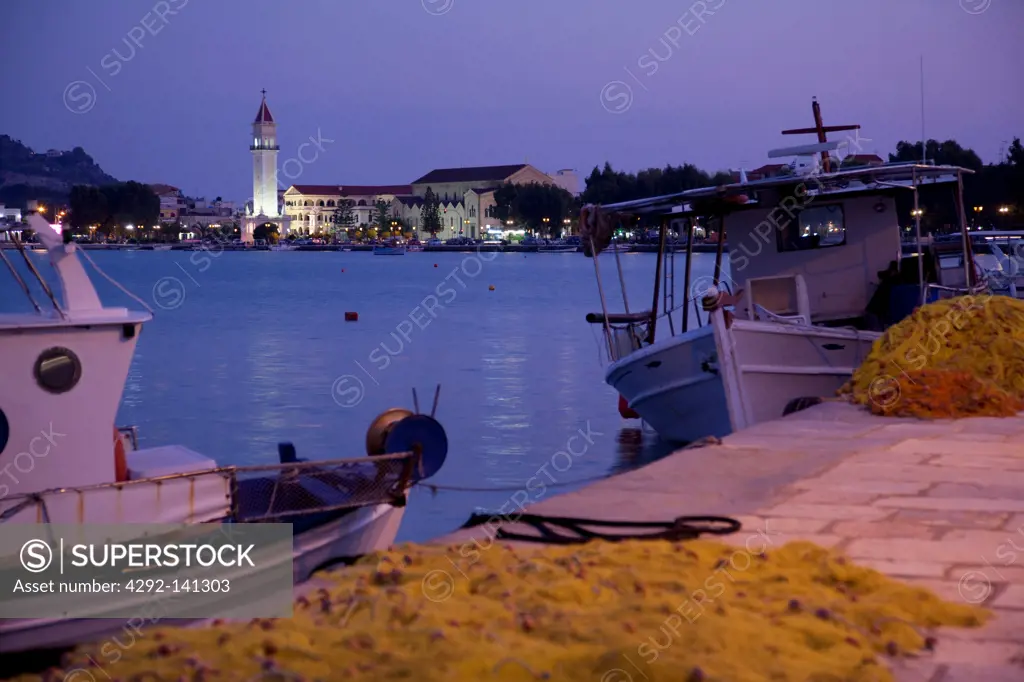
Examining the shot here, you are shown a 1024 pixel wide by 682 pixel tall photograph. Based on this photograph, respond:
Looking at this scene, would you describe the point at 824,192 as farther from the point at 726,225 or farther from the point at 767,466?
the point at 767,466

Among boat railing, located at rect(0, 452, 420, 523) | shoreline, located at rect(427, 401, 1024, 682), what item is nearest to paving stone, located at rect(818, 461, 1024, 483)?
shoreline, located at rect(427, 401, 1024, 682)

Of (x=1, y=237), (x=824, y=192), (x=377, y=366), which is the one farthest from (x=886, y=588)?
(x=377, y=366)

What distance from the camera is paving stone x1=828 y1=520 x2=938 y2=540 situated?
6715 mm

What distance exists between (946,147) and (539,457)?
183 ft

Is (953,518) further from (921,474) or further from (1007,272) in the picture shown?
(1007,272)

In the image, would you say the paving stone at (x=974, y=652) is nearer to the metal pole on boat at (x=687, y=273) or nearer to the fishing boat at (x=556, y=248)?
the metal pole on boat at (x=687, y=273)

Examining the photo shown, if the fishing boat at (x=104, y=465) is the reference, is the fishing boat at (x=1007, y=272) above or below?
above

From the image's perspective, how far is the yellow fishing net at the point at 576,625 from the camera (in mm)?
4395

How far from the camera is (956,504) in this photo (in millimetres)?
7520

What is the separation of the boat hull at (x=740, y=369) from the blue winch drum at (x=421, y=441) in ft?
19.5

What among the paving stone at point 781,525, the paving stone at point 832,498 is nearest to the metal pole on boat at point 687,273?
the paving stone at point 832,498

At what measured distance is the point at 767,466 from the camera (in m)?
8.96

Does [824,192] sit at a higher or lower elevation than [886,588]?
higher

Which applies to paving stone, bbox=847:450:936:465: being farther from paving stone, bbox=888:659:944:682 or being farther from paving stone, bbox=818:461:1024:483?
paving stone, bbox=888:659:944:682
